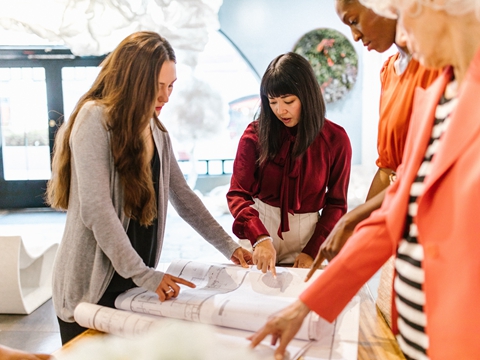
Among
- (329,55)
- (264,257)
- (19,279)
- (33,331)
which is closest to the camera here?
(264,257)

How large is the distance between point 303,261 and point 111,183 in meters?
0.69

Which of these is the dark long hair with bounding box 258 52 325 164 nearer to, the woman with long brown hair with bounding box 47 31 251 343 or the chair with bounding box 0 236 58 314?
the woman with long brown hair with bounding box 47 31 251 343

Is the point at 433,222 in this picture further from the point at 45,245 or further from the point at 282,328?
the point at 45,245

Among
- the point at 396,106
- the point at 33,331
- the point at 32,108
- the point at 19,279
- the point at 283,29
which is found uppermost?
the point at 283,29

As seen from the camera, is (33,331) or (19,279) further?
(19,279)

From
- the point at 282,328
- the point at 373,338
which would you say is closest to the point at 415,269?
the point at 282,328

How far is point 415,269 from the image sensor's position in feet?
2.38

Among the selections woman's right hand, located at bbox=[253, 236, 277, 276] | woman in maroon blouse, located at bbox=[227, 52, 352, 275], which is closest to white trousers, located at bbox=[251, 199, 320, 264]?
woman in maroon blouse, located at bbox=[227, 52, 352, 275]

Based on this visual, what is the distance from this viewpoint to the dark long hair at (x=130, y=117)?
129 centimetres

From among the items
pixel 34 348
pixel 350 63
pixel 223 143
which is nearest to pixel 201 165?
pixel 223 143

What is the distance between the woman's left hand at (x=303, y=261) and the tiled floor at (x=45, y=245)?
5.94 feet

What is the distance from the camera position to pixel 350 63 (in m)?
6.50

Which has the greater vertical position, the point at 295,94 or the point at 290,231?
the point at 295,94

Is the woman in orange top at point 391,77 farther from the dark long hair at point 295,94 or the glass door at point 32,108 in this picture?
the glass door at point 32,108
